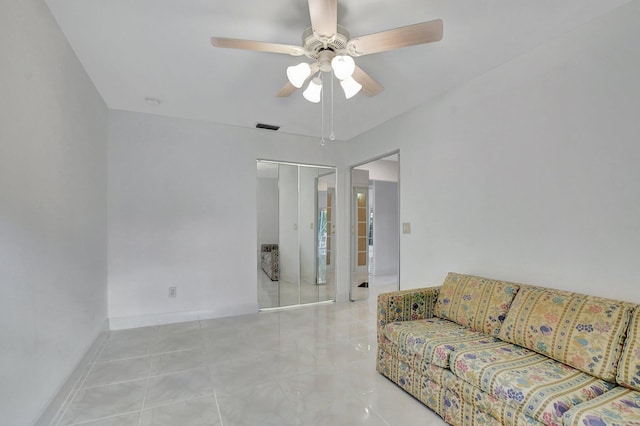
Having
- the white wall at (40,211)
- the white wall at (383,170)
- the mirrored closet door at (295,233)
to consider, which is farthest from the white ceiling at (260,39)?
the white wall at (383,170)

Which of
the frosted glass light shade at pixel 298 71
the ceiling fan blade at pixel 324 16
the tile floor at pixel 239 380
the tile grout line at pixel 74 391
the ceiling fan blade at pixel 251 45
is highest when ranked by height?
the ceiling fan blade at pixel 324 16

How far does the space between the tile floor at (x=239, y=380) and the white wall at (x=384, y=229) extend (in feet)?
11.4

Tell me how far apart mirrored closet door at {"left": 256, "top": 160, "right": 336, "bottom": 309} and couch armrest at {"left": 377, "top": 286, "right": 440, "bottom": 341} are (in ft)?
7.27

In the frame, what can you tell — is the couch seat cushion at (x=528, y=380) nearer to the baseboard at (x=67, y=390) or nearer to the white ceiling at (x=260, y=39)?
the white ceiling at (x=260, y=39)

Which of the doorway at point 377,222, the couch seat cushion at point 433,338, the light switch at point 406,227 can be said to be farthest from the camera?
the doorway at point 377,222

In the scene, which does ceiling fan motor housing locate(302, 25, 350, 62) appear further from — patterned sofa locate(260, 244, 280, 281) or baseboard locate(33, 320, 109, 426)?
patterned sofa locate(260, 244, 280, 281)

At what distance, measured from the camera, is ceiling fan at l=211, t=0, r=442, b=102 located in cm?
153

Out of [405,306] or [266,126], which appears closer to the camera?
[405,306]

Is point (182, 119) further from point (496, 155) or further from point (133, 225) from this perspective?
point (496, 155)

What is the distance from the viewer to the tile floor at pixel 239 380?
1.94m

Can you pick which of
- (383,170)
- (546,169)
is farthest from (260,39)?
(383,170)

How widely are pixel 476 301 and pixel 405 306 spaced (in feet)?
1.77

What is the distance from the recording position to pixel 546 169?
2146mm

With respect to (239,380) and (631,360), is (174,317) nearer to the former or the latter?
(239,380)
